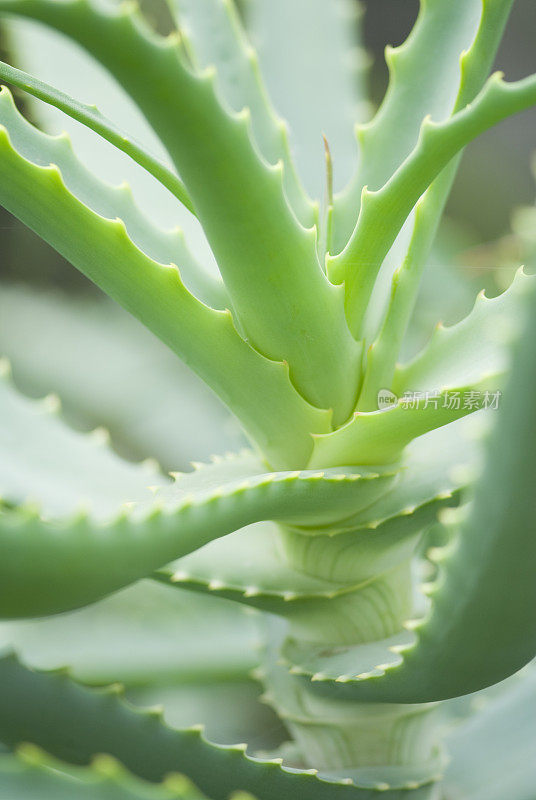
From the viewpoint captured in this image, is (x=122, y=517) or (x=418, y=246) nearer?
(x=122, y=517)

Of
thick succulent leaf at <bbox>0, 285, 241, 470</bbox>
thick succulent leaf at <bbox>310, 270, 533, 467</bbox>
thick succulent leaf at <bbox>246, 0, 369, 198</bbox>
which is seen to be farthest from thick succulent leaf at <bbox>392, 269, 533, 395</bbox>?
thick succulent leaf at <bbox>0, 285, 241, 470</bbox>

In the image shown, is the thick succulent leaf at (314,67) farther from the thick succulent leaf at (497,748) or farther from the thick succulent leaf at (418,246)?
the thick succulent leaf at (497,748)

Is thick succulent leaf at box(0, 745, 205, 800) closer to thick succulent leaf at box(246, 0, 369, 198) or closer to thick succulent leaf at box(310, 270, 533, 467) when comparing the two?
thick succulent leaf at box(310, 270, 533, 467)

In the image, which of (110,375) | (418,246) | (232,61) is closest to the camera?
(418,246)

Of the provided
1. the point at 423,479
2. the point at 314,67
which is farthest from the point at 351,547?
the point at 314,67

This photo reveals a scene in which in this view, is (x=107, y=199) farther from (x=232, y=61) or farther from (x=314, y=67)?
(x=314, y=67)

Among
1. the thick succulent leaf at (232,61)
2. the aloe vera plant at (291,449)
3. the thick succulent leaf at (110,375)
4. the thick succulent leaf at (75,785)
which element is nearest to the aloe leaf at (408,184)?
the aloe vera plant at (291,449)

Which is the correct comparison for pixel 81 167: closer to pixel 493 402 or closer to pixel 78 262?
pixel 78 262
